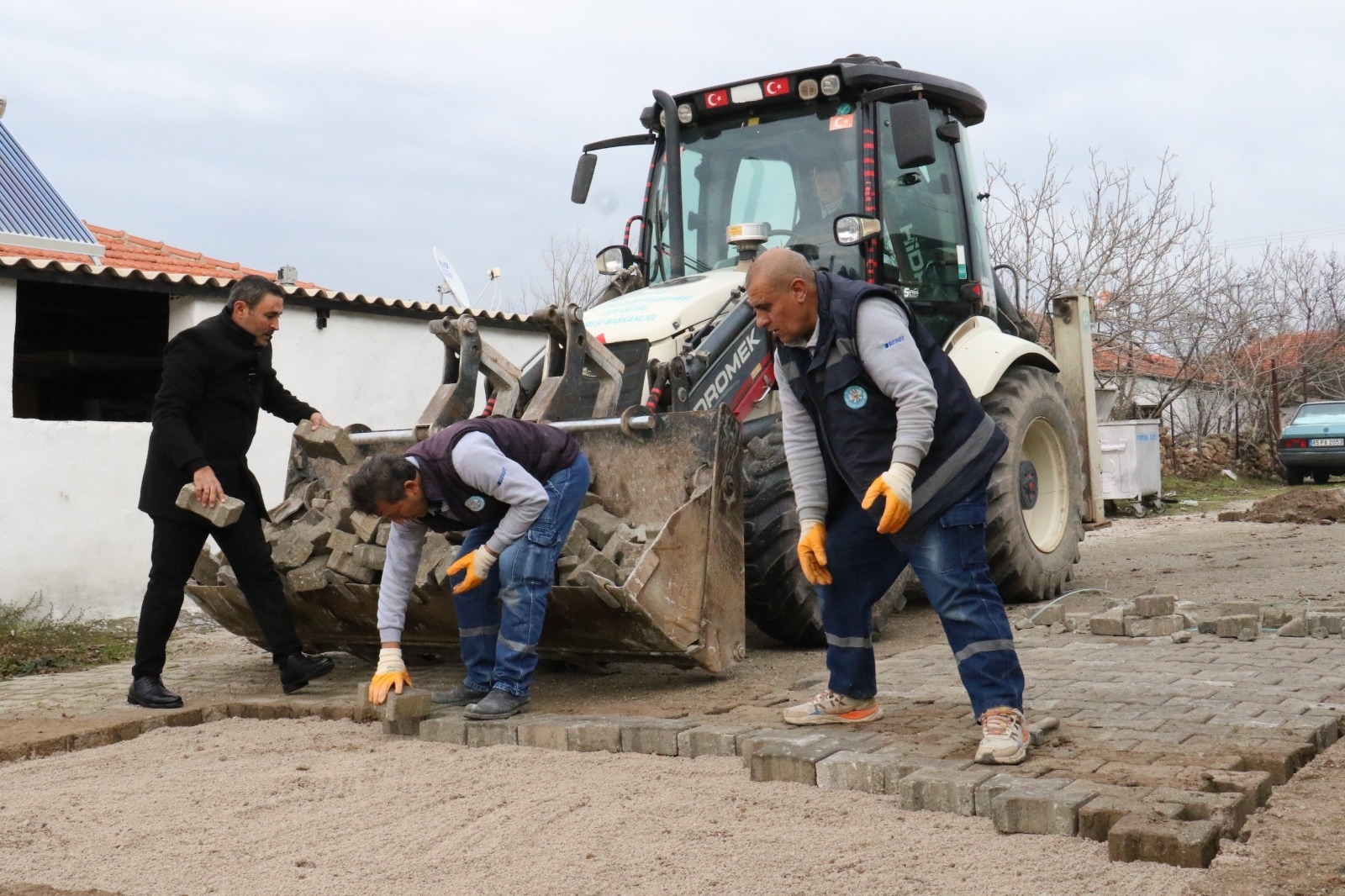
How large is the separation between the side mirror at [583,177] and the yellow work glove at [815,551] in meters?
3.91

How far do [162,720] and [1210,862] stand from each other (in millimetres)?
4232

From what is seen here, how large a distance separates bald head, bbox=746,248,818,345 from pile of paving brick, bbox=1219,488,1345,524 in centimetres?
1123

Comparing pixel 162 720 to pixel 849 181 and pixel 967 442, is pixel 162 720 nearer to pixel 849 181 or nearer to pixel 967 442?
pixel 967 442

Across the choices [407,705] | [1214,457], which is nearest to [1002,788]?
[407,705]

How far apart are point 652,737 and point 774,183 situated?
366 centimetres

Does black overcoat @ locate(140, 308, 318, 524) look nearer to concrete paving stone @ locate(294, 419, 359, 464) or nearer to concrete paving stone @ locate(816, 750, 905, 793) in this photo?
concrete paving stone @ locate(294, 419, 359, 464)

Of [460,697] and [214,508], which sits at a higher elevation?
[214,508]

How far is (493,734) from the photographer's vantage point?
4867 mm

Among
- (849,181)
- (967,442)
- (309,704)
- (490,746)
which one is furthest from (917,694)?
(849,181)

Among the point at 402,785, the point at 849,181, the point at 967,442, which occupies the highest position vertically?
the point at 849,181

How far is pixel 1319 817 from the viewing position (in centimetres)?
349

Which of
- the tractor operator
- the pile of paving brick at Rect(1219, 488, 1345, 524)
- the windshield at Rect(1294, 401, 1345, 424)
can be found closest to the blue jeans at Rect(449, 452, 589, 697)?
the tractor operator

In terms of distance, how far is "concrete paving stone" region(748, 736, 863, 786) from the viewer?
13.3 feet

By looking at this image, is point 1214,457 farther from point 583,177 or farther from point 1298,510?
point 583,177
